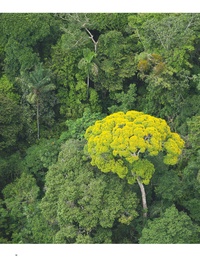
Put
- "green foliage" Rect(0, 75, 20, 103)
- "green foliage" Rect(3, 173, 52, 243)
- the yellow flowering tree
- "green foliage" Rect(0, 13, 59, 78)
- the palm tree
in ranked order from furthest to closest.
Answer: "green foliage" Rect(0, 75, 20, 103) → "green foliage" Rect(0, 13, 59, 78) → the palm tree → "green foliage" Rect(3, 173, 52, 243) → the yellow flowering tree

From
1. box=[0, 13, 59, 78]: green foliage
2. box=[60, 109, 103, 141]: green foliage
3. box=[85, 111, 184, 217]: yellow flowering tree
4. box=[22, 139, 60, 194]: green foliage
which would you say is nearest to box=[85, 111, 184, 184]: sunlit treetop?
box=[85, 111, 184, 217]: yellow flowering tree

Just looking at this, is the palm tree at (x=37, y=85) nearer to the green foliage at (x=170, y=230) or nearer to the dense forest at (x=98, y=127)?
the dense forest at (x=98, y=127)

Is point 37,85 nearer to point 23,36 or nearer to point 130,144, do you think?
point 23,36

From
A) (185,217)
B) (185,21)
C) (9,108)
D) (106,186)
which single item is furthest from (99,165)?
(185,21)

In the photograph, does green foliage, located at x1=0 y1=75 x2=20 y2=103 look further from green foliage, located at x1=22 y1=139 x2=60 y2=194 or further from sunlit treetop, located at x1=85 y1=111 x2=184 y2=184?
sunlit treetop, located at x1=85 y1=111 x2=184 y2=184

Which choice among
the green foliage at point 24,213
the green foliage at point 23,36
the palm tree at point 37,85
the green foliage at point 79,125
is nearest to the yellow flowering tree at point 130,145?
the green foliage at point 24,213

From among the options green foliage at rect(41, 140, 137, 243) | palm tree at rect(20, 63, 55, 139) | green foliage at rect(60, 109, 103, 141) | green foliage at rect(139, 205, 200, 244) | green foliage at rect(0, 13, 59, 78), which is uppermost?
green foliage at rect(0, 13, 59, 78)

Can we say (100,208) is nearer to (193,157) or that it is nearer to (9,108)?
(193,157)
